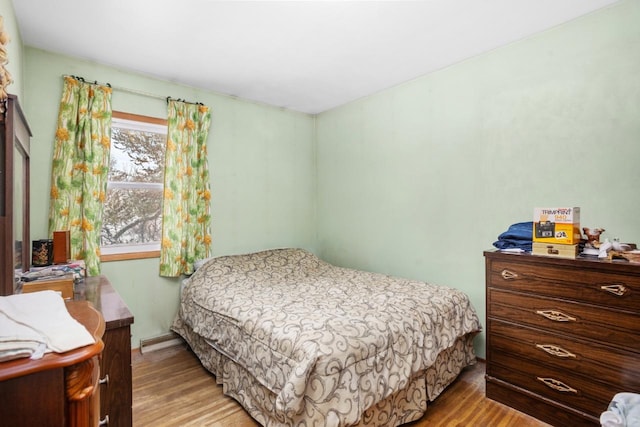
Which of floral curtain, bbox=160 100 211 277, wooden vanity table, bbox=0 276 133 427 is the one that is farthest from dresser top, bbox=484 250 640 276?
floral curtain, bbox=160 100 211 277

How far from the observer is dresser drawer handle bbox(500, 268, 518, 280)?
194cm

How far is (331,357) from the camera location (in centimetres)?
145

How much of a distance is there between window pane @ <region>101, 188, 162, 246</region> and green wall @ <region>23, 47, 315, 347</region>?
0.22 meters

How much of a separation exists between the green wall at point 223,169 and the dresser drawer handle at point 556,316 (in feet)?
8.54

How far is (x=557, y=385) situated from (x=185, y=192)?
10.1ft

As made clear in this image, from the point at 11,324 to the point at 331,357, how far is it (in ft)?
3.74

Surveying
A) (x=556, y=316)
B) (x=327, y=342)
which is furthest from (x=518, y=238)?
(x=327, y=342)

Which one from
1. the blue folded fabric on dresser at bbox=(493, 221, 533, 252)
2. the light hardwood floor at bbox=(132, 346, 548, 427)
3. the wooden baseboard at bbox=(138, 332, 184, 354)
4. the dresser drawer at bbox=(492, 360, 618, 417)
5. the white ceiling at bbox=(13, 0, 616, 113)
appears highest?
the white ceiling at bbox=(13, 0, 616, 113)

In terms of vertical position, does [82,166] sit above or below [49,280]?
above

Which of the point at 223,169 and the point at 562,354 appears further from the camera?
the point at 223,169

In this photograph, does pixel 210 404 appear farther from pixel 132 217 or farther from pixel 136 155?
pixel 136 155

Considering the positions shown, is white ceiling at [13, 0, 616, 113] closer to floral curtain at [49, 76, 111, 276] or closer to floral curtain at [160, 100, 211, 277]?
floral curtain at [49, 76, 111, 276]

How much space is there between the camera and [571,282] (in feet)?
5.66

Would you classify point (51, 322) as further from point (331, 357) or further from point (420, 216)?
point (420, 216)
